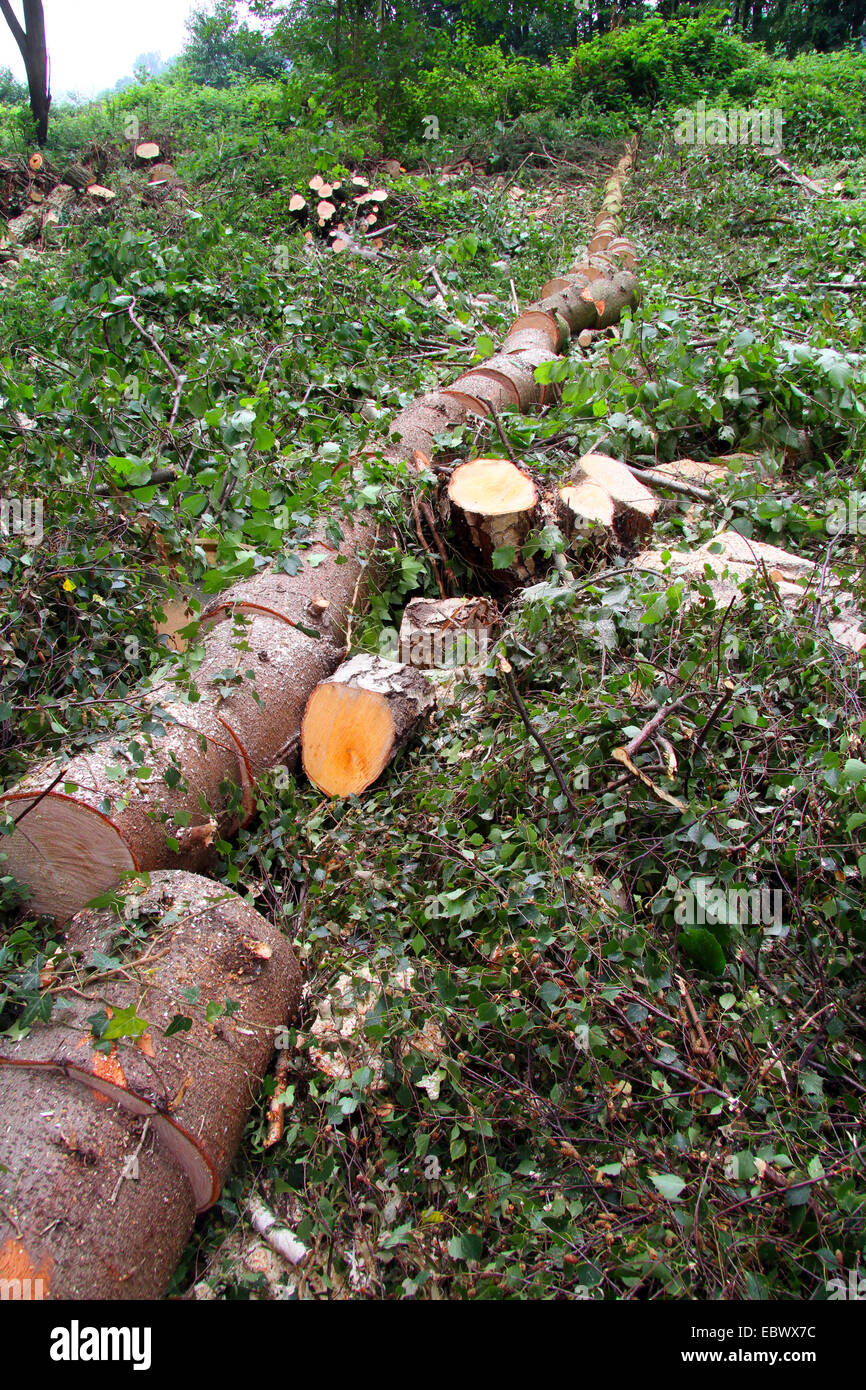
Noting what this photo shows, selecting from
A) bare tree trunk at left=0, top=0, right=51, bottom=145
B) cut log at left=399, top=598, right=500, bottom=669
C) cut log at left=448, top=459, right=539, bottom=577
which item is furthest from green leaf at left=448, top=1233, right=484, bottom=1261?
bare tree trunk at left=0, top=0, right=51, bottom=145

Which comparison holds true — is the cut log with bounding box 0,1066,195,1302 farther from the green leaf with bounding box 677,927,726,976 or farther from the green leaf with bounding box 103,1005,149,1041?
the green leaf with bounding box 677,927,726,976

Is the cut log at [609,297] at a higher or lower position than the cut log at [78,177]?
lower

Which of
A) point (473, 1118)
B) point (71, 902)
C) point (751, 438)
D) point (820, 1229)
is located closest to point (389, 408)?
point (751, 438)

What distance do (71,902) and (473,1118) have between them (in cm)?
125

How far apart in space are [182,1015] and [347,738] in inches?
43.9

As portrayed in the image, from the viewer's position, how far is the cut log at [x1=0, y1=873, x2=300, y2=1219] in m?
1.66

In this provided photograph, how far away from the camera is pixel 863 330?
454 centimetres

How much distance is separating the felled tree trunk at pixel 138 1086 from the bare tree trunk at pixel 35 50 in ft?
43.5

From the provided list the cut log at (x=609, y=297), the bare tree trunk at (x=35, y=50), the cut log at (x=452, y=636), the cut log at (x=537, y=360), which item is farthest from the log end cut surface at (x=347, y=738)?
the bare tree trunk at (x=35, y=50)

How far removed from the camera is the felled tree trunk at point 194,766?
209 cm

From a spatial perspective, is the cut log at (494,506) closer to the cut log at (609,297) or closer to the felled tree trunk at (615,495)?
the felled tree trunk at (615,495)

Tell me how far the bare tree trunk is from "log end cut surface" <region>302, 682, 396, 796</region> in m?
12.5
